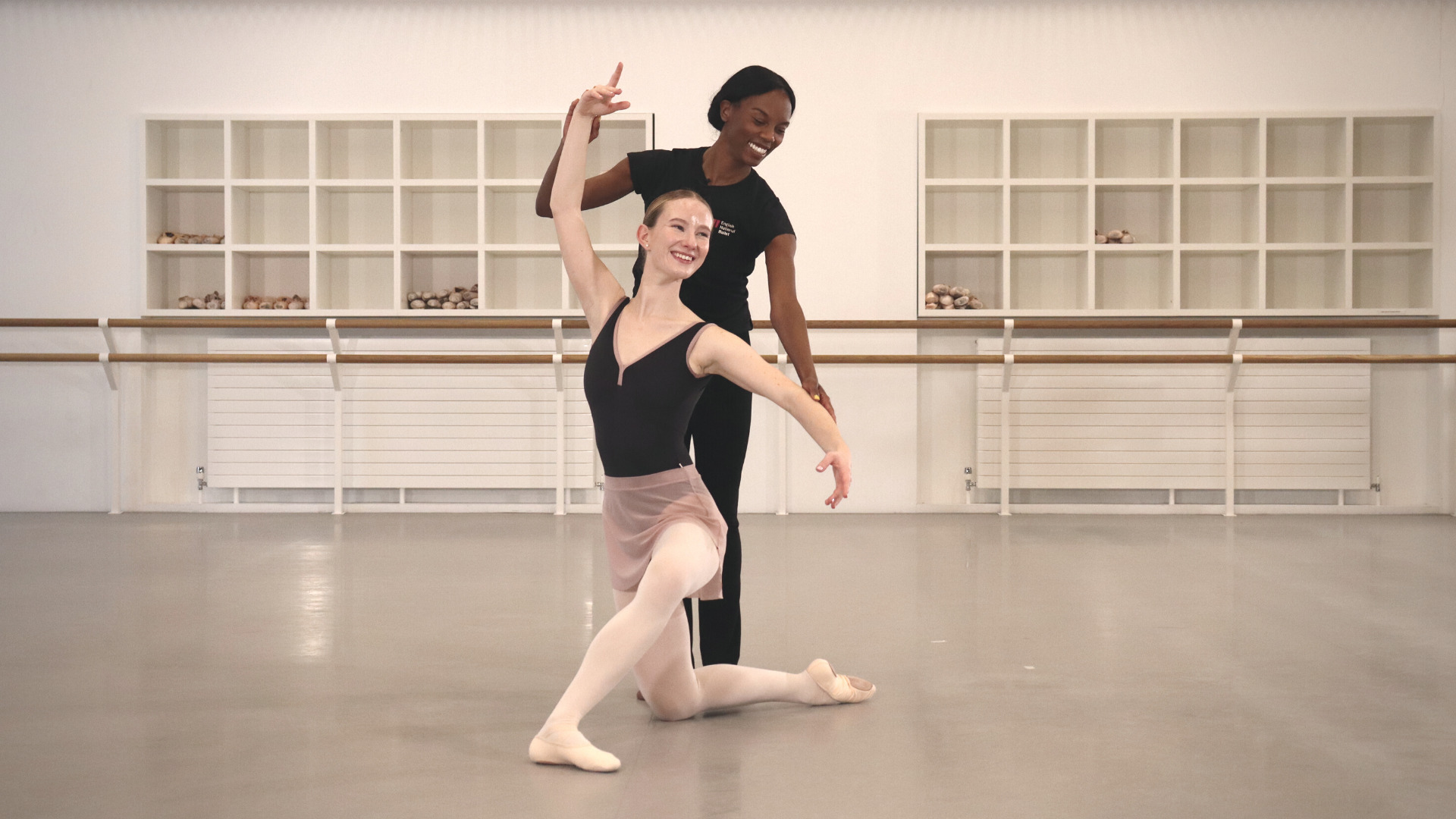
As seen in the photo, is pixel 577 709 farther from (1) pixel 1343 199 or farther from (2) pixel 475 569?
(1) pixel 1343 199

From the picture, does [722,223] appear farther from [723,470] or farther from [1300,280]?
[1300,280]

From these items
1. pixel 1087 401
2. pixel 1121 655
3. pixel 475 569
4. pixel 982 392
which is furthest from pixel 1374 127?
pixel 475 569

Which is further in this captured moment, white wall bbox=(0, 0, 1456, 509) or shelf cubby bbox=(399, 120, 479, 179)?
shelf cubby bbox=(399, 120, 479, 179)

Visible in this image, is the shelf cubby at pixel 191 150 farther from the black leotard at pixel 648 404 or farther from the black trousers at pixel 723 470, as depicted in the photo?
the black leotard at pixel 648 404

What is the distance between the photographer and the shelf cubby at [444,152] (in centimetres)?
587

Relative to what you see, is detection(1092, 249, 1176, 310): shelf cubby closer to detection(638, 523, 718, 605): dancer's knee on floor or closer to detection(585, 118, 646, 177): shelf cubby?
detection(585, 118, 646, 177): shelf cubby

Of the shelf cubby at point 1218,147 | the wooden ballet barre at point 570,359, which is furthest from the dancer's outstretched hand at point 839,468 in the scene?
the shelf cubby at point 1218,147

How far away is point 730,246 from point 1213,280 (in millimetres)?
4329

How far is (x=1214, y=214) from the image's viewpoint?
19.1 feet

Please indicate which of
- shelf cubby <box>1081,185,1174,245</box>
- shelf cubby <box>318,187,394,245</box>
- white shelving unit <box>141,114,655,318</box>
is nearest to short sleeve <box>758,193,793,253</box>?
white shelving unit <box>141,114,655,318</box>

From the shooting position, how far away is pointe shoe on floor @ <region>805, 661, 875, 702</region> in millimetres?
2260

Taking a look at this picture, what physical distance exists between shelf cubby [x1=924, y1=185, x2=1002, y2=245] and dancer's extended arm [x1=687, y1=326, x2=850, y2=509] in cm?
403

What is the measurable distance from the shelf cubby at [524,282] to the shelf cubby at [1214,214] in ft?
10.4

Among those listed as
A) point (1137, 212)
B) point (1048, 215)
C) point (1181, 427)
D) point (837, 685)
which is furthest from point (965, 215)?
point (837, 685)
